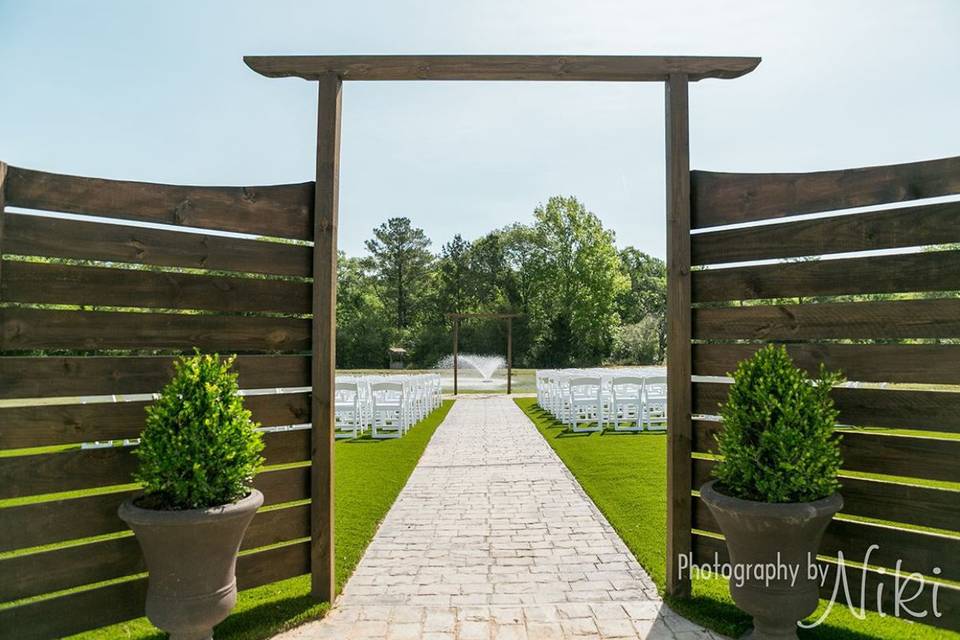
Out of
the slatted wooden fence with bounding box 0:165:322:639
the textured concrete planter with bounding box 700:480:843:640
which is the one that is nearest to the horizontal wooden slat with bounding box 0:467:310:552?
the slatted wooden fence with bounding box 0:165:322:639

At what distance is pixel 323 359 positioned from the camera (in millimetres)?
3078

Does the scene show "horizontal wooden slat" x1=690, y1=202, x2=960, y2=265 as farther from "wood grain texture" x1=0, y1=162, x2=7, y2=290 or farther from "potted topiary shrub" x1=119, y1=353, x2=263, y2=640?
"wood grain texture" x1=0, y1=162, x2=7, y2=290

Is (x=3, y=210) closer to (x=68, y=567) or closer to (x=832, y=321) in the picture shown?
(x=68, y=567)

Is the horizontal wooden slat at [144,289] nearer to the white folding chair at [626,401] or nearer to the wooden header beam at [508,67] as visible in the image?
the wooden header beam at [508,67]

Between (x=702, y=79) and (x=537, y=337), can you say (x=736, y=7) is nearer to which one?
(x=702, y=79)

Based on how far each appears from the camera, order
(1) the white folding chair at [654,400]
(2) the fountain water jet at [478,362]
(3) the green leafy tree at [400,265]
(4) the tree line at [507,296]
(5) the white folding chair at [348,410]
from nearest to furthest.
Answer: (5) the white folding chair at [348,410], (1) the white folding chair at [654,400], (2) the fountain water jet at [478,362], (4) the tree line at [507,296], (3) the green leafy tree at [400,265]

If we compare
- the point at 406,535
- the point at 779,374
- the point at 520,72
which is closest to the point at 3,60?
the point at 520,72

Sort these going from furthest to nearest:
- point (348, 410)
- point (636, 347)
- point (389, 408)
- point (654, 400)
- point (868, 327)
Answer: point (636, 347) → point (654, 400) → point (389, 408) → point (348, 410) → point (868, 327)

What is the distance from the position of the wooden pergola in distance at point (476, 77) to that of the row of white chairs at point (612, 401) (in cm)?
561

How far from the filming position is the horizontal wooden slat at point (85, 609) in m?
2.30

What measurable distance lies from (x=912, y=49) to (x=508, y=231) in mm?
37798

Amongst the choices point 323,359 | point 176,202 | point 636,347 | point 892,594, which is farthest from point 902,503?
point 636,347

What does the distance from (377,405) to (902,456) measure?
280 inches

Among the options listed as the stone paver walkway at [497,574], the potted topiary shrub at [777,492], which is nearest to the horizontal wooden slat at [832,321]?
the potted topiary shrub at [777,492]
